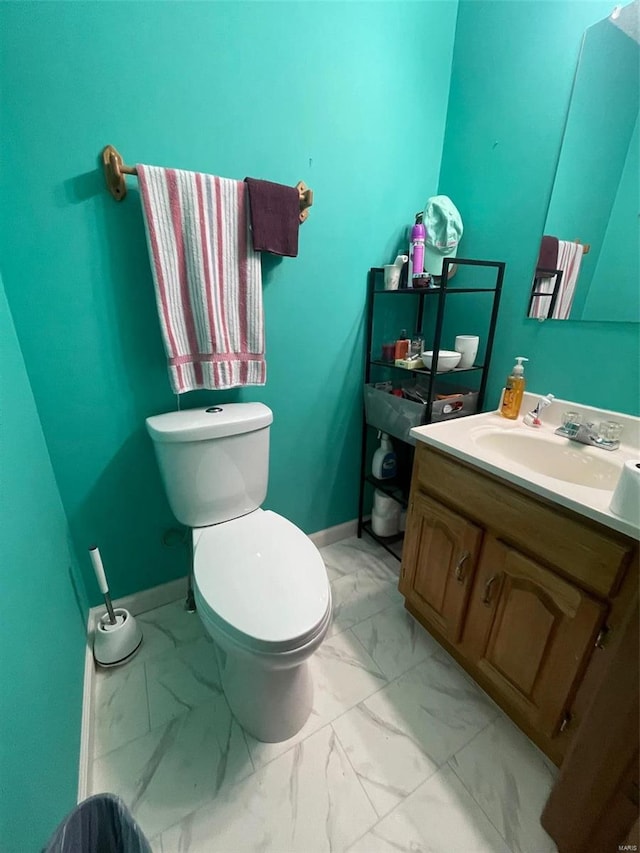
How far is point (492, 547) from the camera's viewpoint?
3.13 feet

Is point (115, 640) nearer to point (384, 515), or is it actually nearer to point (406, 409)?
point (384, 515)

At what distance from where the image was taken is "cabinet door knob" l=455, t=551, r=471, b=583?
103 centimetres

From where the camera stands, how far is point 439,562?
115 centimetres

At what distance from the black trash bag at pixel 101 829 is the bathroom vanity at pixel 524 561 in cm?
88

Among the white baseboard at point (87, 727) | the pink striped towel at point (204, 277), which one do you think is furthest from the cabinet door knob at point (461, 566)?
the white baseboard at point (87, 727)

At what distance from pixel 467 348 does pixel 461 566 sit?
761 millimetres

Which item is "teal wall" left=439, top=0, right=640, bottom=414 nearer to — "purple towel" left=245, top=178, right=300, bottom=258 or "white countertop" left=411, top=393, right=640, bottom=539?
"white countertop" left=411, top=393, right=640, bottom=539

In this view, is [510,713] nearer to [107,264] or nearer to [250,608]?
[250,608]

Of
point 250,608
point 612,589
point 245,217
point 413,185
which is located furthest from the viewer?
point 413,185

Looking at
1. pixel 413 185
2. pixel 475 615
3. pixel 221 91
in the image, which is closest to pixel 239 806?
pixel 475 615

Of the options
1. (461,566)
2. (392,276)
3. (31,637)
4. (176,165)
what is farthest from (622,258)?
(31,637)

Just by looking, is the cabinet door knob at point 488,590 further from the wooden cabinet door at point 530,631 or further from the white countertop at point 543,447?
the white countertop at point 543,447

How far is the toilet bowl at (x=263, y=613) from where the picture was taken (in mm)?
811

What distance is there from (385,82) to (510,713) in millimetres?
2083
